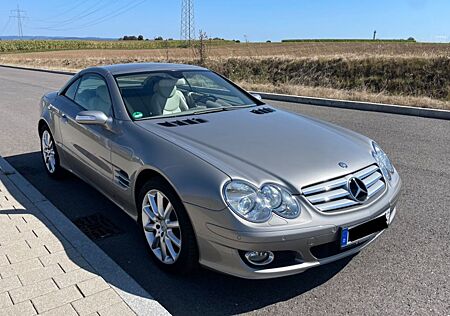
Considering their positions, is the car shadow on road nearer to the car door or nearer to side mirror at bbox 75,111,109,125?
the car door

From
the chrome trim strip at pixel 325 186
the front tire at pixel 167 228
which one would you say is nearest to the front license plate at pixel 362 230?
the chrome trim strip at pixel 325 186

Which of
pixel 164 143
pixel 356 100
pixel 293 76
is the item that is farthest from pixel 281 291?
pixel 293 76

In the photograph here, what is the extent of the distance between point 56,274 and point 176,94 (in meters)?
2.04

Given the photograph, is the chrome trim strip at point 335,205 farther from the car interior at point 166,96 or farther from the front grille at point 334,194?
the car interior at point 166,96

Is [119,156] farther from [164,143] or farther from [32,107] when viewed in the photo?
[32,107]

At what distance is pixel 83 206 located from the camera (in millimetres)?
4332

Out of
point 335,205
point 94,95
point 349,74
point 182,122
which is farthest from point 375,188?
point 349,74

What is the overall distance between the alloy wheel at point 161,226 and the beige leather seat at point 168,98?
107 centimetres

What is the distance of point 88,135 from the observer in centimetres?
398

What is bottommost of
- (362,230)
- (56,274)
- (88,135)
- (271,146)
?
(56,274)

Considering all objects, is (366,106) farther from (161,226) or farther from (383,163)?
(161,226)

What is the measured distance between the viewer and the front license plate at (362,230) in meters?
2.60

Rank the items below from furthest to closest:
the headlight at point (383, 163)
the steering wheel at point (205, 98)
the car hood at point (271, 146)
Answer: the steering wheel at point (205, 98)
the headlight at point (383, 163)
the car hood at point (271, 146)

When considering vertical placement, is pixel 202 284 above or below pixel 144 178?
below
